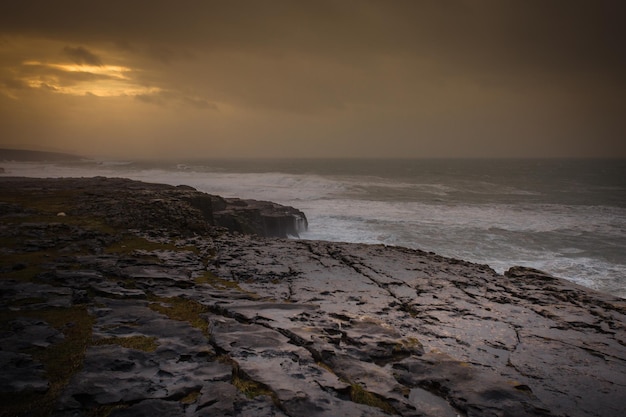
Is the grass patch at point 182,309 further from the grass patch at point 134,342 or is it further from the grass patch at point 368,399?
the grass patch at point 368,399

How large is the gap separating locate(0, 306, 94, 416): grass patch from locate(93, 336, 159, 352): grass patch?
28 cm

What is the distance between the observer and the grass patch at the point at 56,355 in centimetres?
440

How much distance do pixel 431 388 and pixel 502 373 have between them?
146 cm

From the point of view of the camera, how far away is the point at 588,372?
6.18 metres

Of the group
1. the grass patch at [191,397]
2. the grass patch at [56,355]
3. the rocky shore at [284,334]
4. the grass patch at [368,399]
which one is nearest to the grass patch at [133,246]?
the rocky shore at [284,334]

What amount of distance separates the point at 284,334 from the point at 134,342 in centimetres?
268

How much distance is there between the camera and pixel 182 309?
307 inches

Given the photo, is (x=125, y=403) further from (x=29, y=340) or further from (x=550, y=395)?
(x=550, y=395)

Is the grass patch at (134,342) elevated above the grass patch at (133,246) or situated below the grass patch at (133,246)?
below

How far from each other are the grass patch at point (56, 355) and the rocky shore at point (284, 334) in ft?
0.09

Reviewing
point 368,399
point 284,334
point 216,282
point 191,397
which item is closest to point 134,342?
point 191,397

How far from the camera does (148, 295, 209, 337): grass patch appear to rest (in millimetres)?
7172

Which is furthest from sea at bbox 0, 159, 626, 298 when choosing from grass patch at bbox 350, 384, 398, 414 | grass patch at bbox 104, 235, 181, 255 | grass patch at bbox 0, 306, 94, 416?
grass patch at bbox 0, 306, 94, 416

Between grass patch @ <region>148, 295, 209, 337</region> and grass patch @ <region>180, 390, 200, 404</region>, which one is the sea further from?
grass patch @ <region>180, 390, 200, 404</region>
